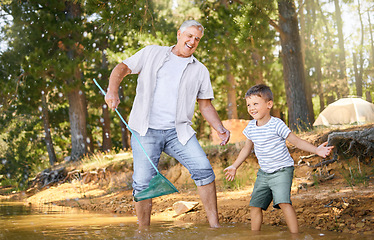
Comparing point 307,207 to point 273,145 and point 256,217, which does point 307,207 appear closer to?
point 256,217

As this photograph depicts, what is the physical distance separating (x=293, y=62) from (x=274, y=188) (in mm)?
8303

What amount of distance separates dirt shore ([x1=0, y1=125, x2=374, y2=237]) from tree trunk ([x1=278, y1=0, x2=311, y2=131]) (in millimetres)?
3280

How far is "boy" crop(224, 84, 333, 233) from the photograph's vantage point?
12.7ft

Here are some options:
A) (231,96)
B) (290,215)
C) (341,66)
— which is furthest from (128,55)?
(341,66)

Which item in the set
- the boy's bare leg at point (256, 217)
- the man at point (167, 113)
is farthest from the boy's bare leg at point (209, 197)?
the boy's bare leg at point (256, 217)

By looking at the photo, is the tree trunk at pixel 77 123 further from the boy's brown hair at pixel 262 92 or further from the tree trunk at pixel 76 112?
the boy's brown hair at pixel 262 92

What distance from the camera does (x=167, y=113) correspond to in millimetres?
4258

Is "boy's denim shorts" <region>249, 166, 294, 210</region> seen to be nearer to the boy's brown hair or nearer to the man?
the man

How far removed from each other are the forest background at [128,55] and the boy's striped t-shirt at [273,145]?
562 cm

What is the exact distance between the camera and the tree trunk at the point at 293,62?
458 inches

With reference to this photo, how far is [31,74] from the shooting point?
15.0 meters

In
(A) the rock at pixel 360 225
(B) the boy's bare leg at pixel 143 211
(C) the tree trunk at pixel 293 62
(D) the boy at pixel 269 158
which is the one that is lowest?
(A) the rock at pixel 360 225

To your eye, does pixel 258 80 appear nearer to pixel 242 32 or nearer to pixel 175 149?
pixel 242 32

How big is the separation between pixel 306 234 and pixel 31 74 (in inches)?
512
